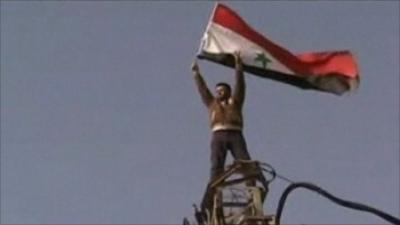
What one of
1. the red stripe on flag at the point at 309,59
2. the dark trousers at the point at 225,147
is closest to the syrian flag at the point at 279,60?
the red stripe on flag at the point at 309,59

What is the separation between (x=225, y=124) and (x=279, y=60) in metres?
2.55

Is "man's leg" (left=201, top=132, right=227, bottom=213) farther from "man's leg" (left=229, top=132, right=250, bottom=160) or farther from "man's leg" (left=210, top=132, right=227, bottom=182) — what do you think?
"man's leg" (left=229, top=132, right=250, bottom=160)

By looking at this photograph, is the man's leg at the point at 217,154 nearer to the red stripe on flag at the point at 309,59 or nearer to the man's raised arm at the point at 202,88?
the man's raised arm at the point at 202,88

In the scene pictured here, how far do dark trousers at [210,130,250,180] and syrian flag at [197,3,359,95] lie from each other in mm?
1942

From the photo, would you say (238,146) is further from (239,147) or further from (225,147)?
(225,147)

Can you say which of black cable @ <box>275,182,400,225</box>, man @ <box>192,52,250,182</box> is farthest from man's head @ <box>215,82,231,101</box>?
black cable @ <box>275,182,400,225</box>

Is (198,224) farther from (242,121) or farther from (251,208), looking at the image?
(242,121)

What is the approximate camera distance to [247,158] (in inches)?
749

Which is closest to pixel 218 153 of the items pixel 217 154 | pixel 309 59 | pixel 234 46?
pixel 217 154

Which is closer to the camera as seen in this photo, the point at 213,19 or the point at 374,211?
the point at 374,211

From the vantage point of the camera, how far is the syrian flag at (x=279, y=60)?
20844 millimetres

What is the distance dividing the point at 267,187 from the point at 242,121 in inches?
62.0

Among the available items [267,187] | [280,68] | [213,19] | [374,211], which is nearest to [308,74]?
[280,68]

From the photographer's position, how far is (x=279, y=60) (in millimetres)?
21109
